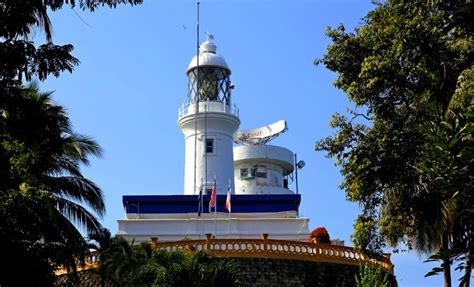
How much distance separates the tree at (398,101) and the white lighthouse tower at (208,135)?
80.0ft

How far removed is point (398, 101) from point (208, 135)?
88.3 ft

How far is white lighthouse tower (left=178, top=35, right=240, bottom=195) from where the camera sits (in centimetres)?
4391

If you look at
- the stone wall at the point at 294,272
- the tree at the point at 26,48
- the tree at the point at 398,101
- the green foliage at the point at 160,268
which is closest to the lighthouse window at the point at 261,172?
the stone wall at the point at 294,272

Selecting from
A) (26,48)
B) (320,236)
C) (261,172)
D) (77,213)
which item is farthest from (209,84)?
(26,48)

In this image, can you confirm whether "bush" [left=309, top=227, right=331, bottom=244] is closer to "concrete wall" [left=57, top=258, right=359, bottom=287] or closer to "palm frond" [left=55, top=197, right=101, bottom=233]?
"concrete wall" [left=57, top=258, right=359, bottom=287]

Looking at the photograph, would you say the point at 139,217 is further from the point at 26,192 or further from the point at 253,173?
the point at 26,192

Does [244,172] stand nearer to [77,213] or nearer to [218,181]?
[218,181]

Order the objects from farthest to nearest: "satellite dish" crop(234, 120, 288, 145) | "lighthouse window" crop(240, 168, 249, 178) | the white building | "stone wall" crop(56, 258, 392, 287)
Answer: "satellite dish" crop(234, 120, 288, 145), "lighthouse window" crop(240, 168, 249, 178), the white building, "stone wall" crop(56, 258, 392, 287)

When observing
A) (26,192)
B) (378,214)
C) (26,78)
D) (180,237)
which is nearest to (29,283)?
(26,192)

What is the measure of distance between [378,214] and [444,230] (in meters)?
1.71

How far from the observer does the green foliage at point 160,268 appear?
65.3 feet

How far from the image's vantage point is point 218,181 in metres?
43.5

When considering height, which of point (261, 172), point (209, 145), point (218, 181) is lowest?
A: point (218, 181)

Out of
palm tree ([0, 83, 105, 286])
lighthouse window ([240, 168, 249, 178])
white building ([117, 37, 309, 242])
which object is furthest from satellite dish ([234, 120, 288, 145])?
palm tree ([0, 83, 105, 286])
